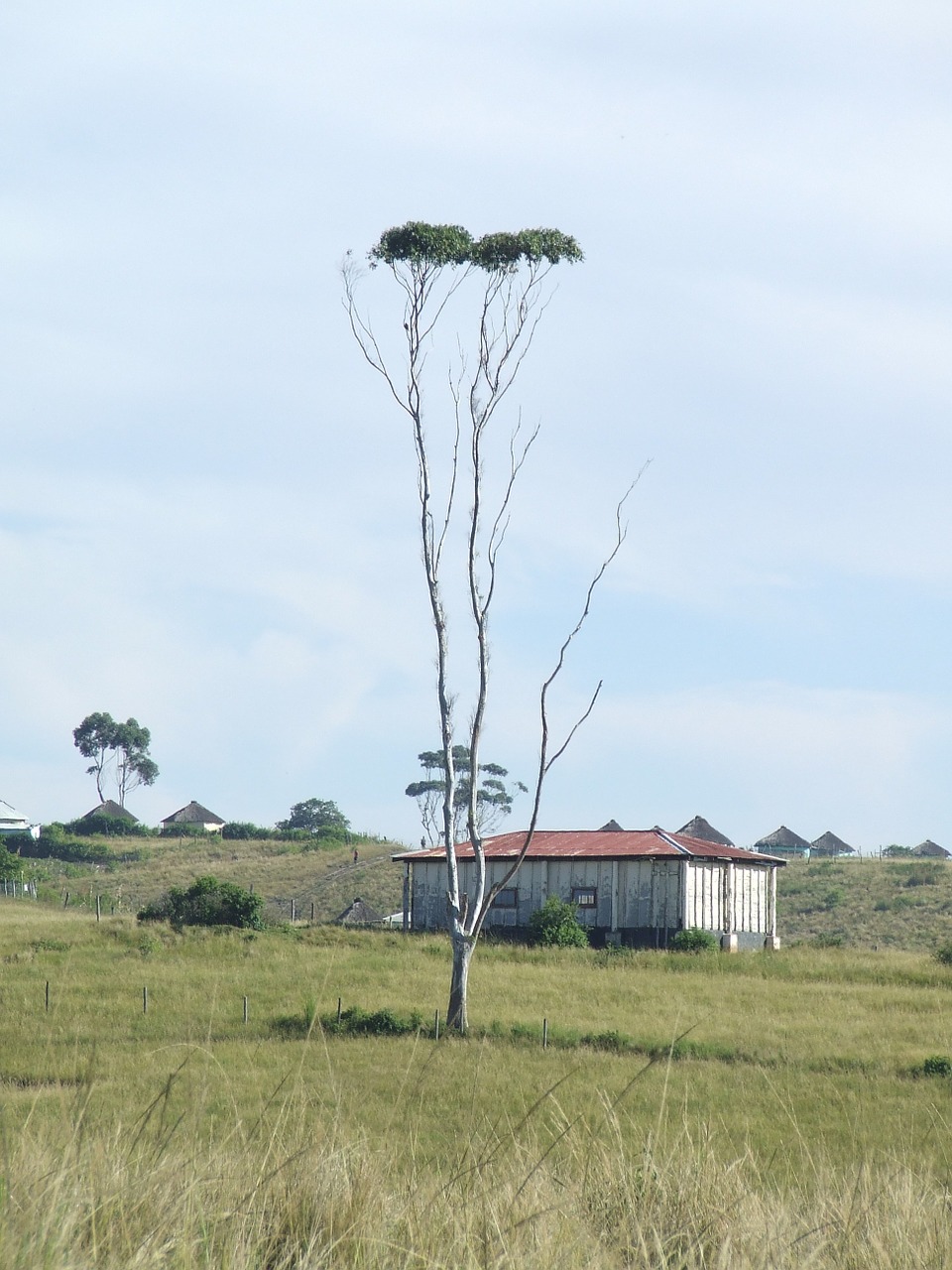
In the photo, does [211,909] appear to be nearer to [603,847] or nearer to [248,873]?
[603,847]

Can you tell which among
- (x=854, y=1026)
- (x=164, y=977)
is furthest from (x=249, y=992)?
(x=854, y=1026)

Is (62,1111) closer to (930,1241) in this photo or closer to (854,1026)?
(930,1241)

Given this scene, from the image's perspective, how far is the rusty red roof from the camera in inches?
1726

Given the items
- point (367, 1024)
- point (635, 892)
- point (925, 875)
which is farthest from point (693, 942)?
point (925, 875)

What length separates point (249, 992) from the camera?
30109 millimetres

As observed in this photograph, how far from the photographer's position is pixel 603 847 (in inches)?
1789

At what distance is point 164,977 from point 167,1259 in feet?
95.8

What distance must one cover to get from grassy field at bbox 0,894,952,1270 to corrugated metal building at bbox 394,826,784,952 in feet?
13.3

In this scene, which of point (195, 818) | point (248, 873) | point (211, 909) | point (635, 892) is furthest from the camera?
point (195, 818)

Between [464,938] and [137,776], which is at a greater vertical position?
[137,776]

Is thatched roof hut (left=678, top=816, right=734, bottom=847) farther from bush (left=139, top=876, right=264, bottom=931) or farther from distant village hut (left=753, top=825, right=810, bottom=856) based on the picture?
bush (left=139, top=876, right=264, bottom=931)

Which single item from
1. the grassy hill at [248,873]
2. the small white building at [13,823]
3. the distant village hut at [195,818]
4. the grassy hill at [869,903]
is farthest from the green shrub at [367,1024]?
the distant village hut at [195,818]

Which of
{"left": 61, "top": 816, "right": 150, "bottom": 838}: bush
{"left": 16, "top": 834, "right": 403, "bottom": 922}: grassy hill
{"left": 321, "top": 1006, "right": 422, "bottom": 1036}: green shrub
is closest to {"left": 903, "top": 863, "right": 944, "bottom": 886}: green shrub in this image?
{"left": 16, "top": 834, "right": 403, "bottom": 922}: grassy hill

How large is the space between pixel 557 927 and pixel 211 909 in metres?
11.0
